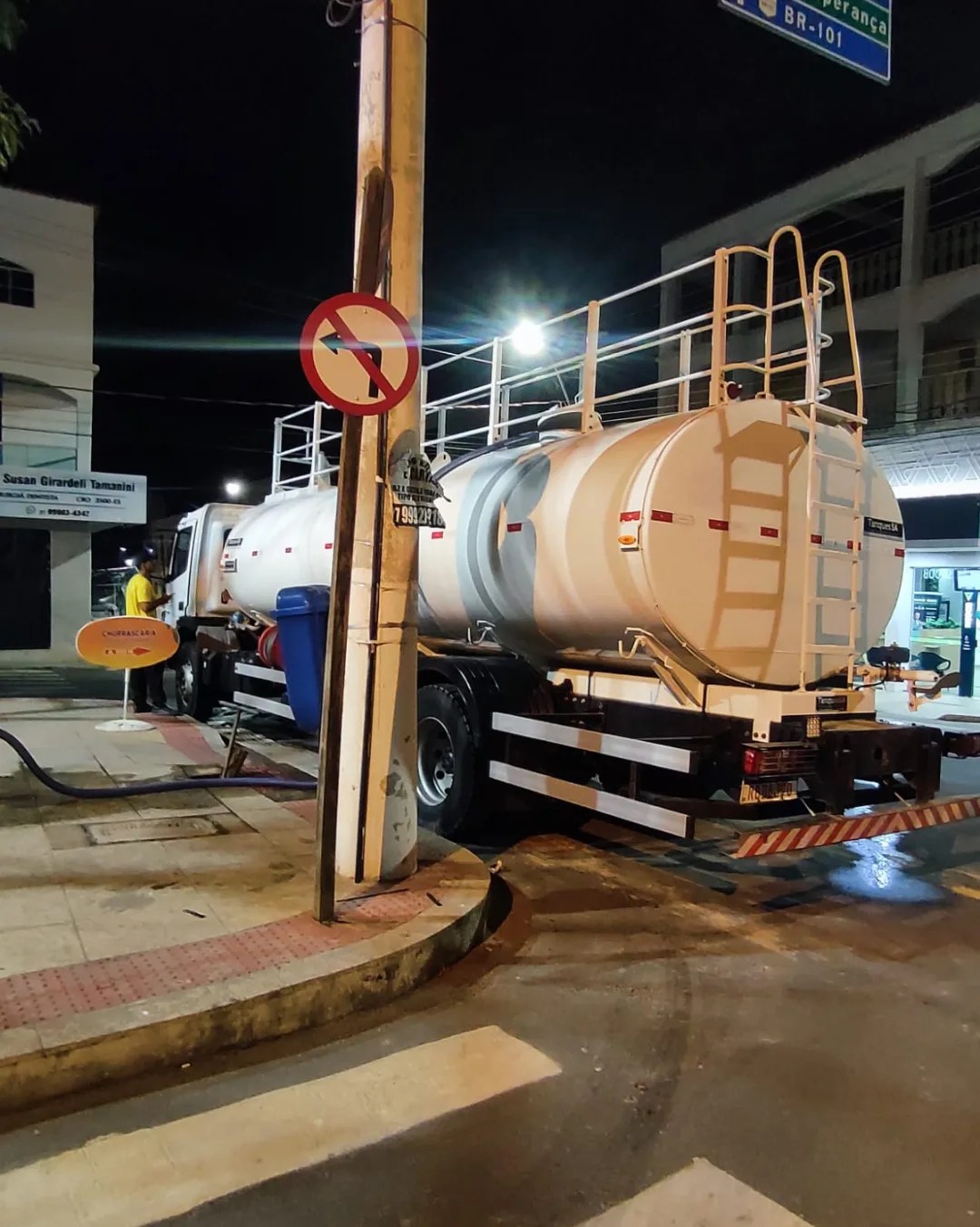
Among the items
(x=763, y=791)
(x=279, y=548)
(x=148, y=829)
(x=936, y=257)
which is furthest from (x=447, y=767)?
A: (x=936, y=257)

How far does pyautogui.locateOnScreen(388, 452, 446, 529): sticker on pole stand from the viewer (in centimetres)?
536

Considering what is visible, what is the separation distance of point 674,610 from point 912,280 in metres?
24.2

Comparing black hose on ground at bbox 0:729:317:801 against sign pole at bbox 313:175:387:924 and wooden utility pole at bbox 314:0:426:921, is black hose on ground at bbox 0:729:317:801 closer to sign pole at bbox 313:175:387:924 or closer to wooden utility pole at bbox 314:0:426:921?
wooden utility pole at bbox 314:0:426:921

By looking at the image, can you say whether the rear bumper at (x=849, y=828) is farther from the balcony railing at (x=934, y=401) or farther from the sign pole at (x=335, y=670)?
the balcony railing at (x=934, y=401)

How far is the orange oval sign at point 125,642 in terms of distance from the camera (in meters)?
10.1

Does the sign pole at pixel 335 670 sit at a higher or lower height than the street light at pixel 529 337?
lower

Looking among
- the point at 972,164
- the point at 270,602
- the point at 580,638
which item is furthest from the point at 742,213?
the point at 580,638

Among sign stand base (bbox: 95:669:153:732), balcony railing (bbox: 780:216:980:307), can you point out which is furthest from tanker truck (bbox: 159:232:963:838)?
balcony railing (bbox: 780:216:980:307)

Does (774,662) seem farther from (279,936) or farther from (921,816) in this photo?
(279,936)

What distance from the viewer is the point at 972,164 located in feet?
86.6

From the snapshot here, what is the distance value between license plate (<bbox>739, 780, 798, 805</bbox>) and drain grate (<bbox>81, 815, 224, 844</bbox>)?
352cm

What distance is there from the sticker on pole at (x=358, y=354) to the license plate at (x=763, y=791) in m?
3.06

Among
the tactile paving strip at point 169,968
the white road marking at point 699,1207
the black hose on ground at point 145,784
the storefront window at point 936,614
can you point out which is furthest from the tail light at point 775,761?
the storefront window at point 936,614

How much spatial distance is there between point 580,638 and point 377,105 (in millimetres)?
3601
